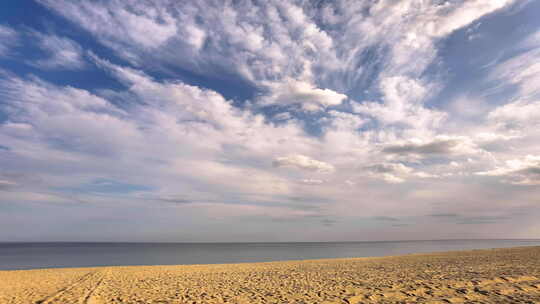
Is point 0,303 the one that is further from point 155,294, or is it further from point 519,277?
point 519,277

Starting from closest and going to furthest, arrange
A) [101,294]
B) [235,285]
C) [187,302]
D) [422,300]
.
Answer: [422,300], [187,302], [101,294], [235,285]

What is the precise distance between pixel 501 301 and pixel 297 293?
28.6 ft

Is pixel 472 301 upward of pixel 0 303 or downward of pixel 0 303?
upward

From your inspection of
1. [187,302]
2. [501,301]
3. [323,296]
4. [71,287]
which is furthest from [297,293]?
[71,287]

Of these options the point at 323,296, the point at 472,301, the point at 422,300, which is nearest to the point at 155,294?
the point at 323,296

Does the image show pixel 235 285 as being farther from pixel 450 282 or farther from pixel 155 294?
pixel 450 282

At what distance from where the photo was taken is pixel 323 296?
531 inches

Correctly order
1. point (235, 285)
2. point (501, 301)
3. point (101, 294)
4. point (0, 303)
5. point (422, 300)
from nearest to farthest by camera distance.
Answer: point (501, 301)
point (422, 300)
point (0, 303)
point (101, 294)
point (235, 285)

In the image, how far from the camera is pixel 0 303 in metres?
14.5

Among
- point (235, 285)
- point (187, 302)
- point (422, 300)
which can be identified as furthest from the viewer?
point (235, 285)

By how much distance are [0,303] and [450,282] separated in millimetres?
24245

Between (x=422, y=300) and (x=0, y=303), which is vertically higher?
(x=422, y=300)

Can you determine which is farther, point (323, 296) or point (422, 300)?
point (323, 296)

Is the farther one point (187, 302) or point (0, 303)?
point (0, 303)
